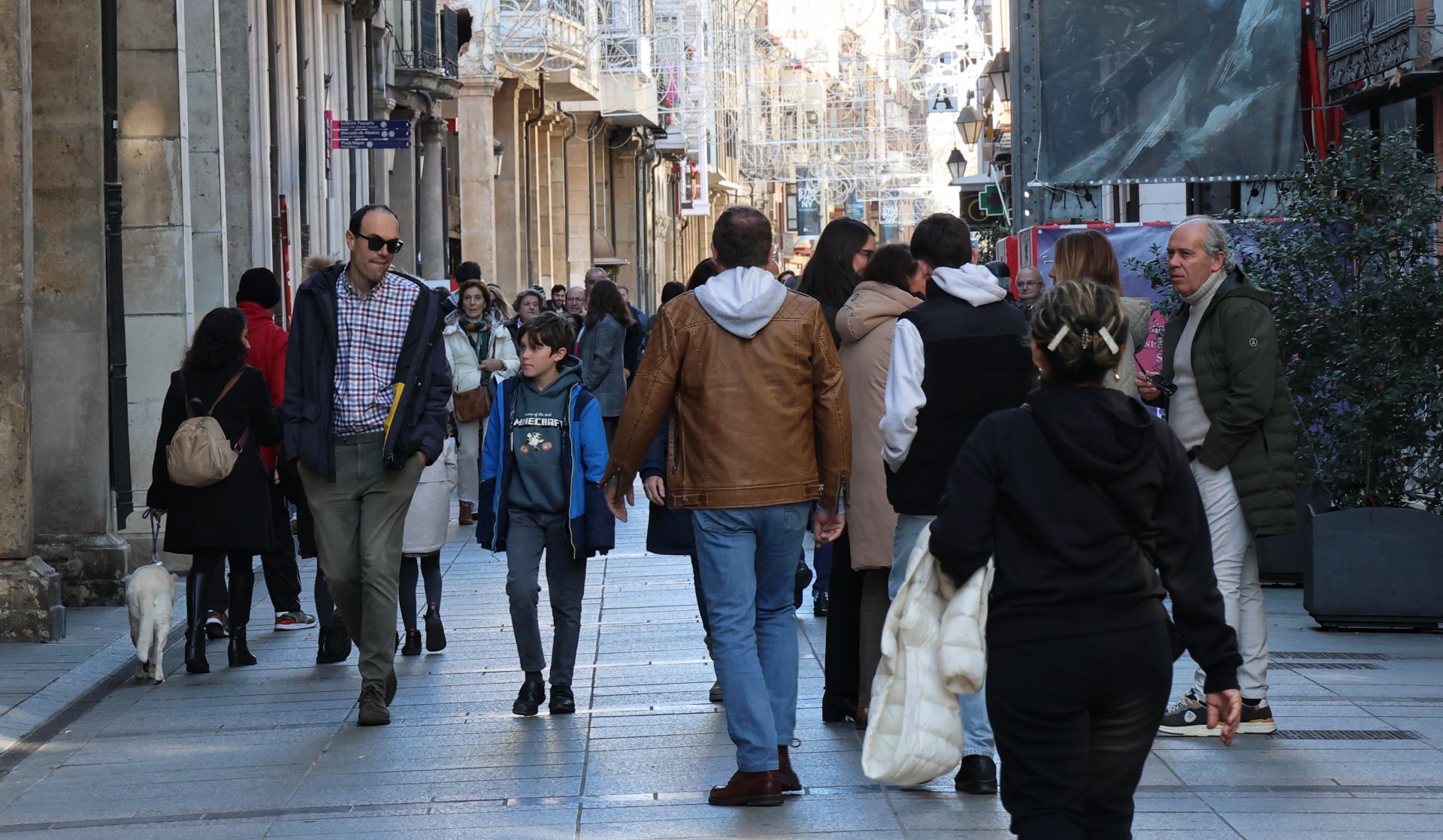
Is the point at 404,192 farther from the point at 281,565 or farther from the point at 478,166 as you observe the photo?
the point at 281,565

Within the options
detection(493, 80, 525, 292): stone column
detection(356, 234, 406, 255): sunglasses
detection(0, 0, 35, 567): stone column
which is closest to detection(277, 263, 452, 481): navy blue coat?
detection(356, 234, 406, 255): sunglasses

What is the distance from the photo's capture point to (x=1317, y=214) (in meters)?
10.2

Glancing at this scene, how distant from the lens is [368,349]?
26.2 feet

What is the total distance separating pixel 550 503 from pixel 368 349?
0.94 meters

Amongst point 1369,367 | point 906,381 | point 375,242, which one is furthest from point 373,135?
point 906,381

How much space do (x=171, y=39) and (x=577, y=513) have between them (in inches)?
287

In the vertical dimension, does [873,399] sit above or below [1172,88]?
below

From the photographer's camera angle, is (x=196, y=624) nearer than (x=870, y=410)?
No

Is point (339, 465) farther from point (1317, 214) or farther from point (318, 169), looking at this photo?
point (318, 169)

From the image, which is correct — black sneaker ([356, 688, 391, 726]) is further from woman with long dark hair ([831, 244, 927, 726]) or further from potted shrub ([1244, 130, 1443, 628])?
potted shrub ([1244, 130, 1443, 628])

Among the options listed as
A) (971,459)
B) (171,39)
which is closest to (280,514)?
(171,39)

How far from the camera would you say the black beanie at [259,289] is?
11.0 meters

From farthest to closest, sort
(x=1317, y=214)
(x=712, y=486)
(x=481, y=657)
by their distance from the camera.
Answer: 1. (x=1317, y=214)
2. (x=481, y=657)
3. (x=712, y=486)

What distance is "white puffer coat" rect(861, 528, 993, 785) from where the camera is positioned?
432 cm
